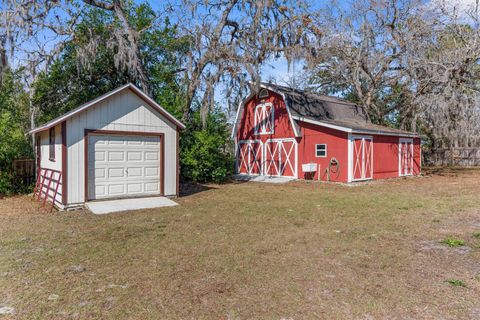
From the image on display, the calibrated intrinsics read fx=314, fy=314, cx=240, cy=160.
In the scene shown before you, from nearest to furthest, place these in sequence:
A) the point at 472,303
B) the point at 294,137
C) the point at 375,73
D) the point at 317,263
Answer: the point at 472,303 → the point at 317,263 → the point at 294,137 → the point at 375,73

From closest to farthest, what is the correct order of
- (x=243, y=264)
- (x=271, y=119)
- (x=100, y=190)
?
(x=243, y=264) < (x=100, y=190) < (x=271, y=119)

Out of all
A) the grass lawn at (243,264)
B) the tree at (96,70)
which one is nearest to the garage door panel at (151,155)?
the grass lawn at (243,264)

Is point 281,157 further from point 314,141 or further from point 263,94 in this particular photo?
point 263,94

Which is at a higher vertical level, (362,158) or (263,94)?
(263,94)

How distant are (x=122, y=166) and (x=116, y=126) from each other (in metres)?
1.16

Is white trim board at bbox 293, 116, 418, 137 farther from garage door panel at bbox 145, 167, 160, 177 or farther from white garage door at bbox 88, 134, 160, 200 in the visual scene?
garage door panel at bbox 145, 167, 160, 177

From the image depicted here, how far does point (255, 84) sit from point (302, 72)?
9014 mm

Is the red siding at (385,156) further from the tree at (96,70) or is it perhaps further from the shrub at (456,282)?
the shrub at (456,282)

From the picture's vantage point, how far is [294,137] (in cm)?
1638

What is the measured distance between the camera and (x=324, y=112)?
17938mm

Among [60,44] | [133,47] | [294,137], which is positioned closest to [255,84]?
[294,137]

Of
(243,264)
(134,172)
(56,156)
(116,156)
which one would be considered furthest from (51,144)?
(243,264)

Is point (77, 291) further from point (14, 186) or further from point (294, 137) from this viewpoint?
point (294, 137)

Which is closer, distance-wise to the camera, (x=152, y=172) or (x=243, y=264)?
(x=243, y=264)
